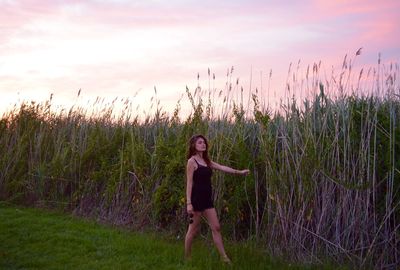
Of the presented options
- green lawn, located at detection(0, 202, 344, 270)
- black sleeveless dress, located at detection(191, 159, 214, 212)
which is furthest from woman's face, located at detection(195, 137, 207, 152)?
green lawn, located at detection(0, 202, 344, 270)

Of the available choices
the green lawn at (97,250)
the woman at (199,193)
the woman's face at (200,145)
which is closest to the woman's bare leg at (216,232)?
the woman at (199,193)

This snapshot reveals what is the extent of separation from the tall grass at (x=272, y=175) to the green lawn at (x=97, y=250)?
0.65 meters

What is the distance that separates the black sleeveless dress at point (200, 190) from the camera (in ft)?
24.0

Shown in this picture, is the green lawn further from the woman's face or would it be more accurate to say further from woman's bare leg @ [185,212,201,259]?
the woman's face

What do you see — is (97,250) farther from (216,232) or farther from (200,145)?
(200,145)

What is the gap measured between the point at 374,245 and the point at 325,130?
184 cm

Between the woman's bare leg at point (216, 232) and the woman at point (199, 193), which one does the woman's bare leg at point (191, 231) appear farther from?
the woman's bare leg at point (216, 232)

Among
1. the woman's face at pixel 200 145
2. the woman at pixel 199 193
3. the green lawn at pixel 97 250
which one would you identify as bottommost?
the green lawn at pixel 97 250

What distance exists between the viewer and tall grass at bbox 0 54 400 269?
7.46m

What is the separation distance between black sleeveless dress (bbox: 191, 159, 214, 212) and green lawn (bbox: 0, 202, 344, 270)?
0.73m

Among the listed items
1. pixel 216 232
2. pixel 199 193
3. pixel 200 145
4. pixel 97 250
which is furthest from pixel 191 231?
pixel 97 250

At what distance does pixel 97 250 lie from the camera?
27.0 ft

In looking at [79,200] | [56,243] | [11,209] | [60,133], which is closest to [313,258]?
[56,243]

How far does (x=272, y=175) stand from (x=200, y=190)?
4.34 ft
